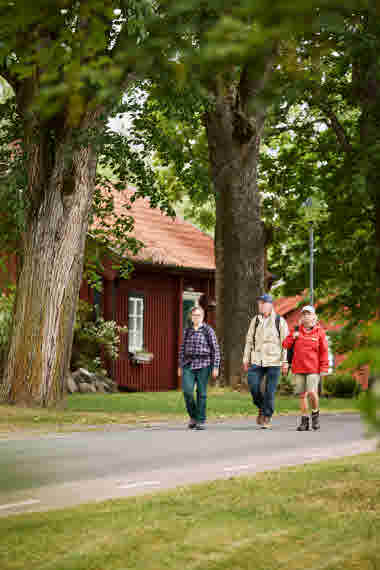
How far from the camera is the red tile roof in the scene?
28.6 m

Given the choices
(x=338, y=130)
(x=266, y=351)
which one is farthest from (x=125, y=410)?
(x=338, y=130)

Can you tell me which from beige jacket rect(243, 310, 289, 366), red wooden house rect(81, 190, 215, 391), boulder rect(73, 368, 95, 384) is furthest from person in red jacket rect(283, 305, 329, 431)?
red wooden house rect(81, 190, 215, 391)

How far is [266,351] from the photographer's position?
1349 centimetres

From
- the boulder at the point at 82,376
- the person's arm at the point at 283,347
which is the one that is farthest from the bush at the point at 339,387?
the person's arm at the point at 283,347

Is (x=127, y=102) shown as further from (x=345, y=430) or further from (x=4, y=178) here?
(x=345, y=430)

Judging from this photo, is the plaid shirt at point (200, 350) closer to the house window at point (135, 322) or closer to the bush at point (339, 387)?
the bush at point (339, 387)

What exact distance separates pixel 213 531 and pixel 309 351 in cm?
834

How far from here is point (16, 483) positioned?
8055 millimetres

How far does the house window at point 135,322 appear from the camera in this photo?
93.0ft

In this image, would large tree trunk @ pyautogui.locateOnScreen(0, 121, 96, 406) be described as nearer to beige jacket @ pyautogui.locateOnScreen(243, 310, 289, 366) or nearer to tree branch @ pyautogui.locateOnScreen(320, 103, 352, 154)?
beige jacket @ pyautogui.locateOnScreen(243, 310, 289, 366)

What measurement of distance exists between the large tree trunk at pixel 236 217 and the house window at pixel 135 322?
560cm

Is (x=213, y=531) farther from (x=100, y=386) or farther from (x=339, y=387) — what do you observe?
(x=339, y=387)

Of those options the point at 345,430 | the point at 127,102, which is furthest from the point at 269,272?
the point at 345,430

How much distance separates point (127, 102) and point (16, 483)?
10372 mm
